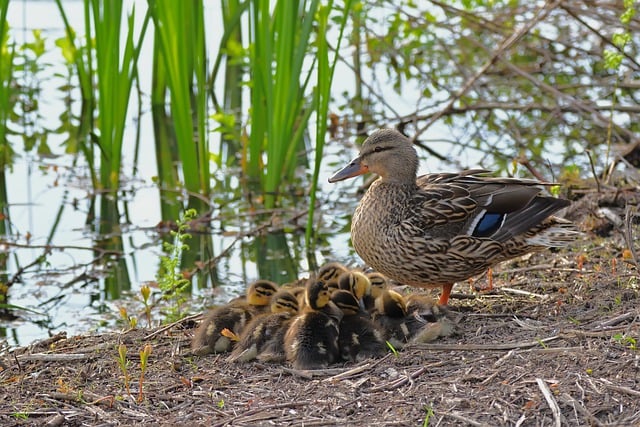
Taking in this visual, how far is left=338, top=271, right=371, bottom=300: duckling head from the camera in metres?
4.83

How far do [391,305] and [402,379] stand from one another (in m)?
0.59

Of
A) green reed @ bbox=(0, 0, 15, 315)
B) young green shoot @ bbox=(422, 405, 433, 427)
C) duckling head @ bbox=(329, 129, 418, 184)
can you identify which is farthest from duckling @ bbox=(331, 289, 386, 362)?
green reed @ bbox=(0, 0, 15, 315)

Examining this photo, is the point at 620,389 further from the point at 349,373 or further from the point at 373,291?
the point at 373,291

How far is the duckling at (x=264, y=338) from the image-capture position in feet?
14.6

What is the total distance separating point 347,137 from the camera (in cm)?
909

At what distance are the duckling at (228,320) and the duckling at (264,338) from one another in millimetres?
94

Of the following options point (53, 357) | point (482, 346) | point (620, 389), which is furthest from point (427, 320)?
point (53, 357)

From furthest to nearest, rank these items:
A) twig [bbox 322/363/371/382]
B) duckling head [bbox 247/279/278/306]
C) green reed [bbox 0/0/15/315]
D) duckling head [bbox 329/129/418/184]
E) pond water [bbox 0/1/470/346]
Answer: green reed [bbox 0/0/15/315] < pond water [bbox 0/1/470/346] < duckling head [bbox 329/129/418/184] < duckling head [bbox 247/279/278/306] < twig [bbox 322/363/371/382]

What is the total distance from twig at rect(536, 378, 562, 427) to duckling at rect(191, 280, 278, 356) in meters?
1.49

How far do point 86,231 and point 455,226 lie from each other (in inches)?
136

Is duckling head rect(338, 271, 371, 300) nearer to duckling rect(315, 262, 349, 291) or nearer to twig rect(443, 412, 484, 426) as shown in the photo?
duckling rect(315, 262, 349, 291)

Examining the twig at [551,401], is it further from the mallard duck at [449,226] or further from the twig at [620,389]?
the mallard duck at [449,226]

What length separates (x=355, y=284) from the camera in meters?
4.84

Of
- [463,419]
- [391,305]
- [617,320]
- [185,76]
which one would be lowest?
[463,419]
